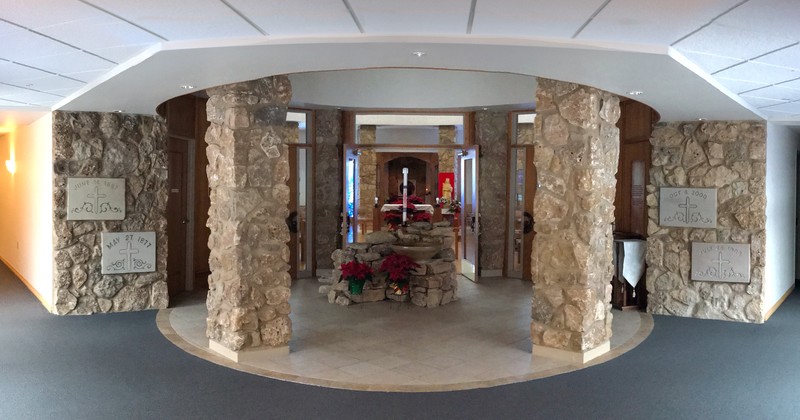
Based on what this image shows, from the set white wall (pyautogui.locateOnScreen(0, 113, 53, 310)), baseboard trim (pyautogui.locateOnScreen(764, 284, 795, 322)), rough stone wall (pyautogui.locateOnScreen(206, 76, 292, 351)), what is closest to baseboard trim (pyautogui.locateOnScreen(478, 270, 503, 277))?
baseboard trim (pyautogui.locateOnScreen(764, 284, 795, 322))

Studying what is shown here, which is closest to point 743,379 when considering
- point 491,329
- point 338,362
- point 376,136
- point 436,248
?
point 491,329

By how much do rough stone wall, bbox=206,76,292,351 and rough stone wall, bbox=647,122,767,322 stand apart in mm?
4309

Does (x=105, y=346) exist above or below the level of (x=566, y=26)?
below

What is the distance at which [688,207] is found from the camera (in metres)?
6.71

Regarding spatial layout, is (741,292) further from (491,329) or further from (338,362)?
(338,362)

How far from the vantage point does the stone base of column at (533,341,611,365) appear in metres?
4.87

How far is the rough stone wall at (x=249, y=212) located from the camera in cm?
477

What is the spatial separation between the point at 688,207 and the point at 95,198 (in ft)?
21.3

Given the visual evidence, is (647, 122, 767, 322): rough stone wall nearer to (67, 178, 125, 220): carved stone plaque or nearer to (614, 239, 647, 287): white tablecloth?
(614, 239, 647, 287): white tablecloth

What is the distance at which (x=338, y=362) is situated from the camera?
483 centimetres

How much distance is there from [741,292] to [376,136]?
6298 mm

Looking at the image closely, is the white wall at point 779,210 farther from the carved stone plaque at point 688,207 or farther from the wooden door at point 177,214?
the wooden door at point 177,214

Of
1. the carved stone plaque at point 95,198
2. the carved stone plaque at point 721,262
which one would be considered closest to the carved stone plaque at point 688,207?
the carved stone plaque at point 721,262

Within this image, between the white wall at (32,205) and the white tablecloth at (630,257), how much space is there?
20.6 feet
